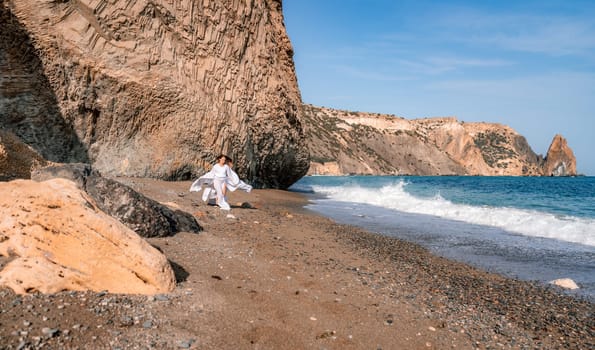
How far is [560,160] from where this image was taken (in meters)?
118

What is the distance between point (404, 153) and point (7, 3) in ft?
321

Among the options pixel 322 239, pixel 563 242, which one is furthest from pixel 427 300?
pixel 563 242

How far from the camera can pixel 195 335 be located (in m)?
3.14

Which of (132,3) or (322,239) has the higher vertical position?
(132,3)

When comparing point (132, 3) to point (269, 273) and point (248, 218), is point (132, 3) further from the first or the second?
point (269, 273)

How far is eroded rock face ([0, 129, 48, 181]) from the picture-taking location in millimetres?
5805

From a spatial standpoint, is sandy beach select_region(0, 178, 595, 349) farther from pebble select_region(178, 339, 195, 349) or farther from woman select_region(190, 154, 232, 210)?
woman select_region(190, 154, 232, 210)

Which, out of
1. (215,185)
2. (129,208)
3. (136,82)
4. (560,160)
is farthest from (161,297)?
(560,160)

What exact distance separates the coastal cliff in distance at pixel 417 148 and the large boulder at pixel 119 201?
77.2 meters

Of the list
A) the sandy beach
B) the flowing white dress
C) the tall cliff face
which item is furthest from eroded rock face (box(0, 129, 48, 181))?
the tall cliff face

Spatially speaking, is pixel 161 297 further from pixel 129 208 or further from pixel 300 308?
pixel 129 208

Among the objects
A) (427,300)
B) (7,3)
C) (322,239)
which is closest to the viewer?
(427,300)

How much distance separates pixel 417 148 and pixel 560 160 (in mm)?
47705

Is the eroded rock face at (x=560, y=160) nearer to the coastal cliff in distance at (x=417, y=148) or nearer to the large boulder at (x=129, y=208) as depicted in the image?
the coastal cliff in distance at (x=417, y=148)
